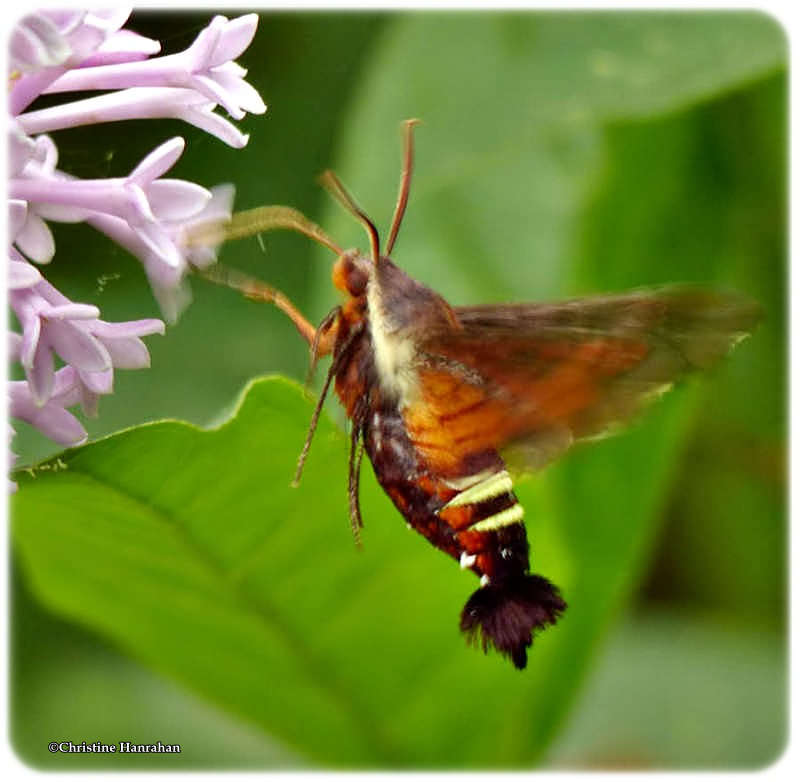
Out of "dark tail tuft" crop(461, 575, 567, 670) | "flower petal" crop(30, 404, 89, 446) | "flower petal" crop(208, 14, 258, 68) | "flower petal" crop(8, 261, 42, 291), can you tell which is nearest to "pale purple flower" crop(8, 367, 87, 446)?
"flower petal" crop(30, 404, 89, 446)

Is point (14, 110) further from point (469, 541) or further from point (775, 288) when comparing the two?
point (775, 288)

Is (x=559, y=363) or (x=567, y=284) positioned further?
(x=567, y=284)

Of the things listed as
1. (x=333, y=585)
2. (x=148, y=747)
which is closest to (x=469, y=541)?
(x=333, y=585)

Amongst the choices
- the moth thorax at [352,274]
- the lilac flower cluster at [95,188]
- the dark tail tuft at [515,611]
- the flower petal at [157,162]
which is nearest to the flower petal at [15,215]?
the lilac flower cluster at [95,188]

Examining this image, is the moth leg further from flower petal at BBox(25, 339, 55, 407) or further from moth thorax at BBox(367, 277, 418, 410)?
flower petal at BBox(25, 339, 55, 407)

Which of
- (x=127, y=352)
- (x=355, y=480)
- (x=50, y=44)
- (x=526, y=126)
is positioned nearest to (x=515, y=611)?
(x=355, y=480)

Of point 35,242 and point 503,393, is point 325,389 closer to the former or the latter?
point 503,393
